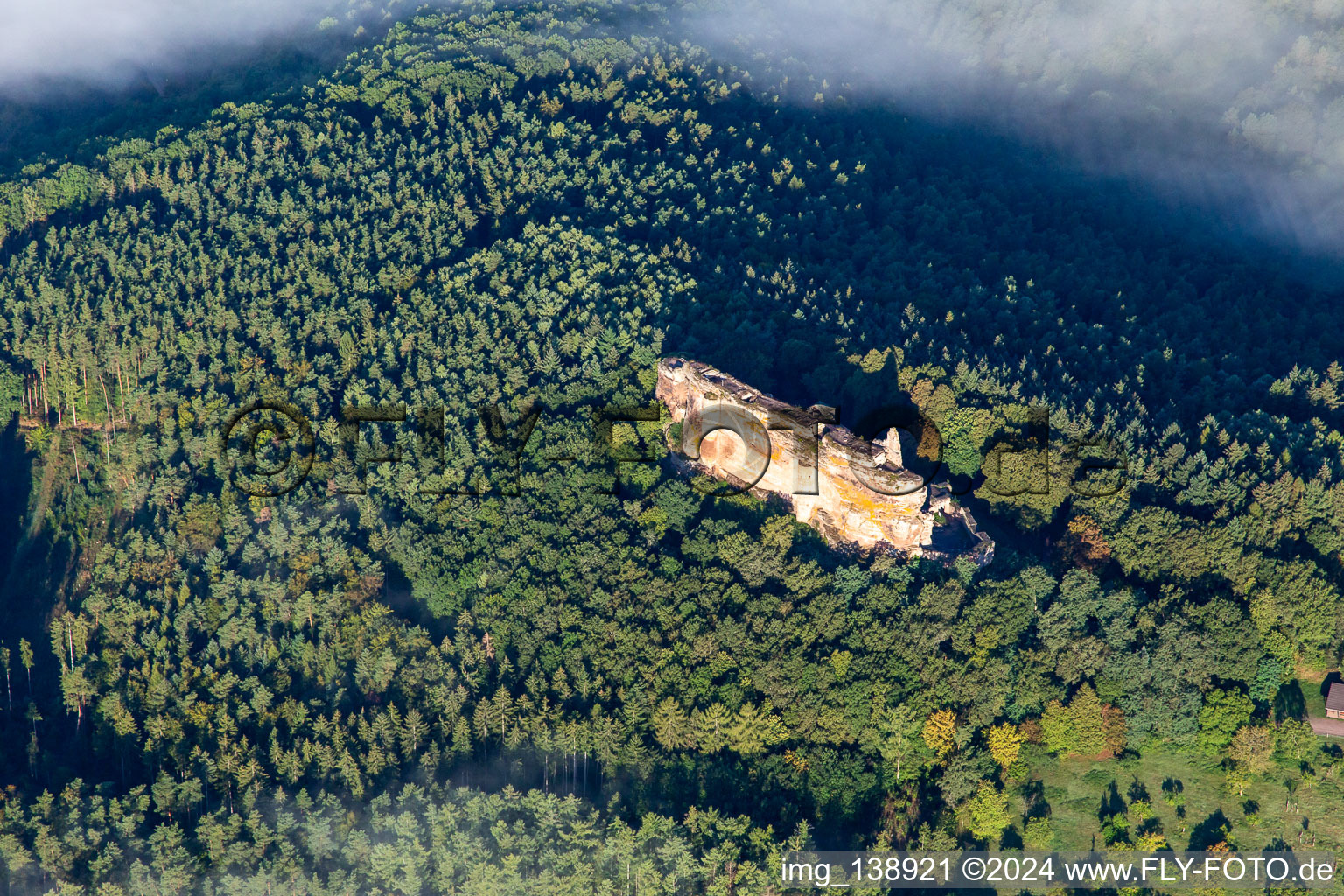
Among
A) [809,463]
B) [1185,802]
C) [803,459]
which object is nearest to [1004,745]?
[1185,802]

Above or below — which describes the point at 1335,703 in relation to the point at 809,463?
below

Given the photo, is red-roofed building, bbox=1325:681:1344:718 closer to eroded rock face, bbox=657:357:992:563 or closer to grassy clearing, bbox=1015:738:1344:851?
grassy clearing, bbox=1015:738:1344:851

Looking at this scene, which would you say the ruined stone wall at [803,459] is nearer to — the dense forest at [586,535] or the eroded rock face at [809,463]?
the eroded rock face at [809,463]

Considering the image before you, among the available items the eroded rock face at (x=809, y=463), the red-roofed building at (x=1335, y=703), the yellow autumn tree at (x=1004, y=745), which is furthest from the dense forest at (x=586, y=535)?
the eroded rock face at (x=809, y=463)

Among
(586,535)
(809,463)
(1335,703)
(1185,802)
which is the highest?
(809,463)

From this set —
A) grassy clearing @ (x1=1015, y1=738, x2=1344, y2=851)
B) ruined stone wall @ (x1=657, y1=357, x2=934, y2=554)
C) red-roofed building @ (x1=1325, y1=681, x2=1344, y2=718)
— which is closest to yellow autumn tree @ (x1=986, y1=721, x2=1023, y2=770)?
grassy clearing @ (x1=1015, y1=738, x2=1344, y2=851)

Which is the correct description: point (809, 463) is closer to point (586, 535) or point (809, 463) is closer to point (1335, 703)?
point (586, 535)

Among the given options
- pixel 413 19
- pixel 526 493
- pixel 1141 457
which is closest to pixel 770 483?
pixel 526 493

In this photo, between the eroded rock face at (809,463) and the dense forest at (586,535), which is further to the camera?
the eroded rock face at (809,463)
